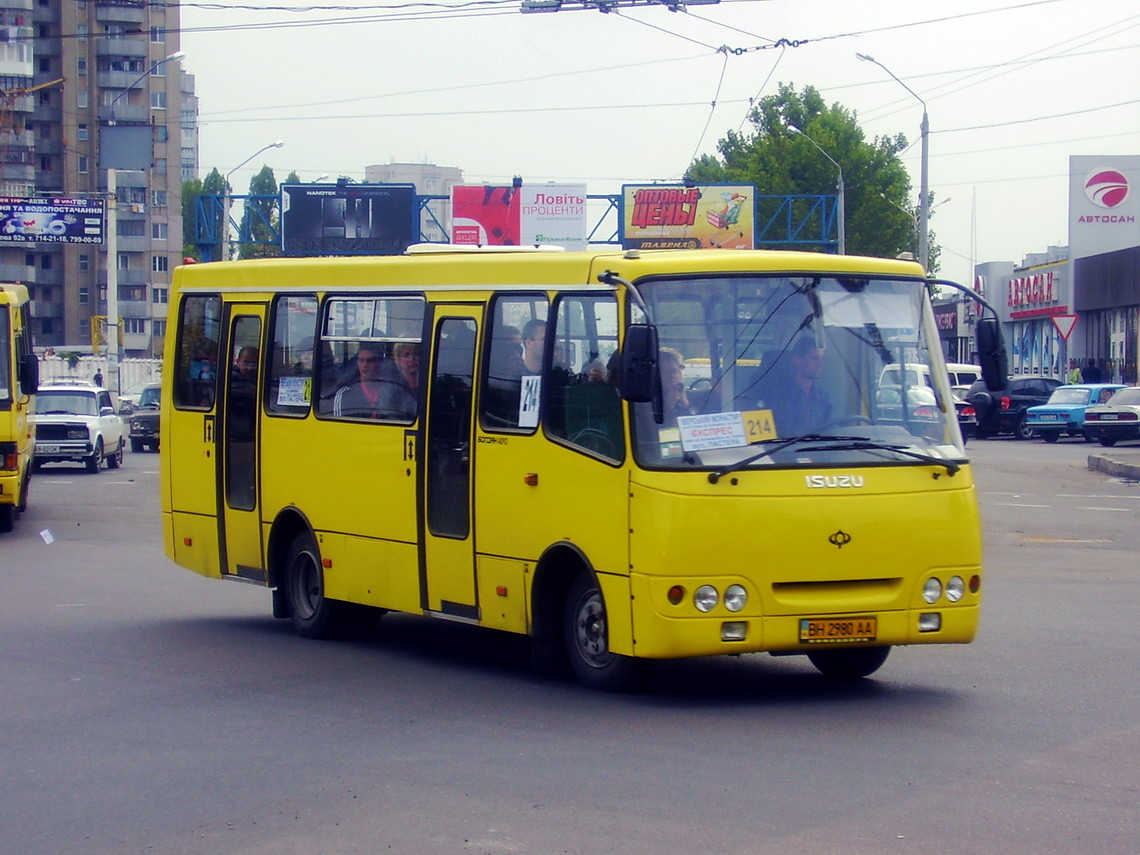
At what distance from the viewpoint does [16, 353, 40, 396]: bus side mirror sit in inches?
814

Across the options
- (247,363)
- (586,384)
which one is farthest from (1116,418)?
(586,384)

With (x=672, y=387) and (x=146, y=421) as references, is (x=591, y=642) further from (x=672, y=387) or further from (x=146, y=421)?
(x=146, y=421)

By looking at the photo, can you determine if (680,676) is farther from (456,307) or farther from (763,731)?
(456,307)

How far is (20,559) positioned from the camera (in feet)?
60.8

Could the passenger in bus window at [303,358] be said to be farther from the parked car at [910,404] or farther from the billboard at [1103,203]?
the billboard at [1103,203]

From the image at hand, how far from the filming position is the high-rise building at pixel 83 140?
9500 centimetres

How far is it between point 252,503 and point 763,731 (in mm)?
5629

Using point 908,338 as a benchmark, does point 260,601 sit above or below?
below

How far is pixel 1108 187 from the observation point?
202 ft

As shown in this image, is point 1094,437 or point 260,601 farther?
point 1094,437

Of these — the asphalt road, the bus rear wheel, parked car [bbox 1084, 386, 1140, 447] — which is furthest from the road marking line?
the bus rear wheel

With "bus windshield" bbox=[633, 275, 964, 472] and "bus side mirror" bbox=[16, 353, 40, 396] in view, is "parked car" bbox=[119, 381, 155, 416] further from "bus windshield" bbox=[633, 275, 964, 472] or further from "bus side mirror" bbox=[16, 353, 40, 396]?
"bus windshield" bbox=[633, 275, 964, 472]

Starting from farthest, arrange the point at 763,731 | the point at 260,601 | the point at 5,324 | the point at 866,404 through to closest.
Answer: the point at 5,324 → the point at 260,601 → the point at 866,404 → the point at 763,731

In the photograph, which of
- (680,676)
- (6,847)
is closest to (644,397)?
(680,676)
